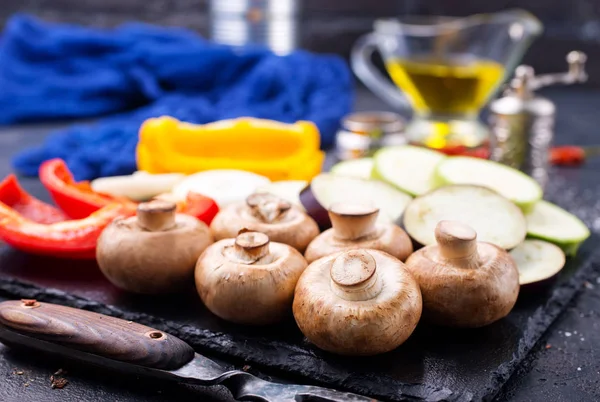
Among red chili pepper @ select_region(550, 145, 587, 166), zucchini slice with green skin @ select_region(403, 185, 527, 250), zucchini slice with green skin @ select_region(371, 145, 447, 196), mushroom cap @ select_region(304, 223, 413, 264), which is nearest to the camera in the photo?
mushroom cap @ select_region(304, 223, 413, 264)

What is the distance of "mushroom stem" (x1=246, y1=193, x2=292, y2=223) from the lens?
4.21 ft

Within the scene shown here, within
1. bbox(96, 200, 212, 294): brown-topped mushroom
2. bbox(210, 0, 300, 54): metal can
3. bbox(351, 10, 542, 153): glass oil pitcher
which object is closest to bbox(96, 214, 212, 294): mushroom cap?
bbox(96, 200, 212, 294): brown-topped mushroom

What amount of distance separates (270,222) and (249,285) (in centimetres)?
21

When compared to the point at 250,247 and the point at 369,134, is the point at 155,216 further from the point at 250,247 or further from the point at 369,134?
the point at 369,134

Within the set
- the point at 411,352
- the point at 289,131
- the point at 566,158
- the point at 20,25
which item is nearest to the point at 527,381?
the point at 411,352

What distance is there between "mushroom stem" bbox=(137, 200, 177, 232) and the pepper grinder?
43.4 inches

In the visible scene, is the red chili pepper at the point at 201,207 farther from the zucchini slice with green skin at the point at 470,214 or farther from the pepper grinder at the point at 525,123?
the pepper grinder at the point at 525,123

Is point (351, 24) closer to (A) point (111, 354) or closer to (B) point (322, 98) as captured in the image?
(B) point (322, 98)

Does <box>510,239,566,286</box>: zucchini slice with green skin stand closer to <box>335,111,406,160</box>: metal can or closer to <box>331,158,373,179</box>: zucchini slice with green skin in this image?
<box>331,158,373,179</box>: zucchini slice with green skin

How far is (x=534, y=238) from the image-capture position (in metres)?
1.41

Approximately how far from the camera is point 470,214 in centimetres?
134

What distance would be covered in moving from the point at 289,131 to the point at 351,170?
35cm

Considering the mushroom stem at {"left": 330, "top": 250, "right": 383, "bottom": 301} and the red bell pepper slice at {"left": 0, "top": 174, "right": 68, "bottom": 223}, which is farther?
the red bell pepper slice at {"left": 0, "top": 174, "right": 68, "bottom": 223}

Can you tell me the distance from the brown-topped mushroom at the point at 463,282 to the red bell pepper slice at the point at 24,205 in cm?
83
